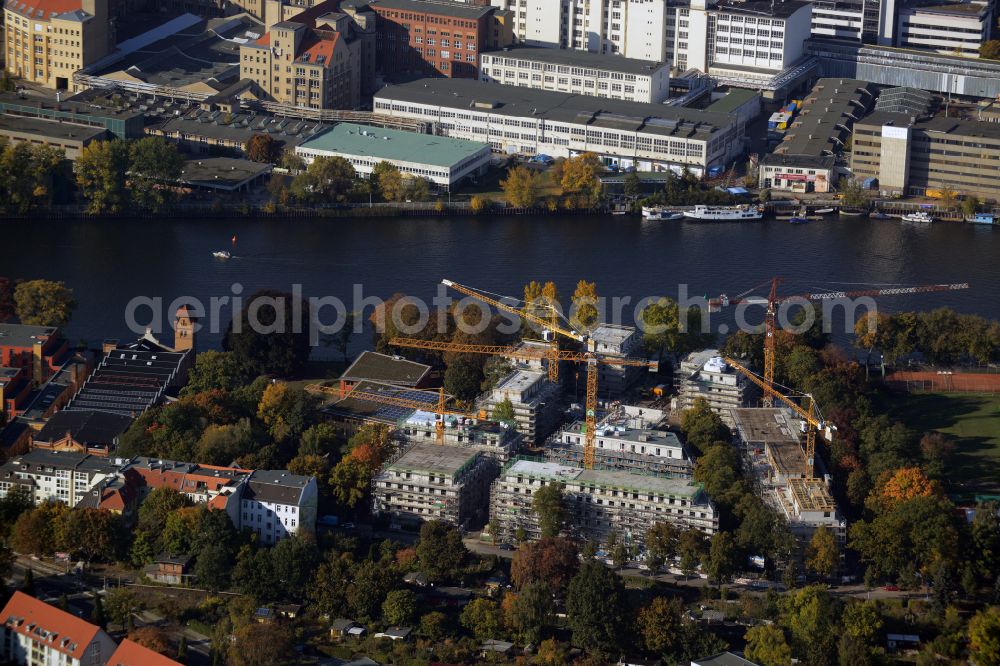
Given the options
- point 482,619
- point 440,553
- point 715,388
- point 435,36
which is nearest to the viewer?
point 482,619

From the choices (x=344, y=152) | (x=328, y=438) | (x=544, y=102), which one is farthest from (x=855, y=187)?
(x=328, y=438)

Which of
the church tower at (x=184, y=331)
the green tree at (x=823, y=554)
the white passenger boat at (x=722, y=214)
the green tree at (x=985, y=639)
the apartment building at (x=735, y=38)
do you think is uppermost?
the apartment building at (x=735, y=38)

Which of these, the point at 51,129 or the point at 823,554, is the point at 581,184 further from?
the point at 823,554

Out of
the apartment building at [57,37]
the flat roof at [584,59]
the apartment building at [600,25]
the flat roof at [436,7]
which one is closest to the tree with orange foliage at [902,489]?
the flat roof at [584,59]

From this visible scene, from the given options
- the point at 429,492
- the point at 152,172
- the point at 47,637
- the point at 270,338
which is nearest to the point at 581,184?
the point at 152,172

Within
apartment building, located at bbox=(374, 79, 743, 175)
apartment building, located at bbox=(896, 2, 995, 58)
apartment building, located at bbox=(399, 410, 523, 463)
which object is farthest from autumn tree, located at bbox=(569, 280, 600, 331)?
apartment building, located at bbox=(896, 2, 995, 58)

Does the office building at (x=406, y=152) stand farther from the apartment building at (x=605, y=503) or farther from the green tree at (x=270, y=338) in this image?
the apartment building at (x=605, y=503)

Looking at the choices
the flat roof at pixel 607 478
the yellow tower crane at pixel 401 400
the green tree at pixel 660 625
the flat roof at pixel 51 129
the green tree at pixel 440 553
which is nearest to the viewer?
the green tree at pixel 660 625
